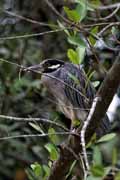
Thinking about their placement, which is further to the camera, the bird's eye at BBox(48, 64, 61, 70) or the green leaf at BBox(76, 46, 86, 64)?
the bird's eye at BBox(48, 64, 61, 70)

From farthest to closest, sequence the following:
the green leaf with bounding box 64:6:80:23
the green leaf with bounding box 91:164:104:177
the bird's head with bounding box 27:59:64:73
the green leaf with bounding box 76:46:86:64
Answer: the bird's head with bounding box 27:59:64:73
the green leaf with bounding box 76:46:86:64
the green leaf with bounding box 64:6:80:23
the green leaf with bounding box 91:164:104:177

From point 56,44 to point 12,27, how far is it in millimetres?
484

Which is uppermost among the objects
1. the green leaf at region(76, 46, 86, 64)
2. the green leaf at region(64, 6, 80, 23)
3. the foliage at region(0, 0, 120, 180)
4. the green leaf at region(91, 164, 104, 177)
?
the green leaf at region(64, 6, 80, 23)

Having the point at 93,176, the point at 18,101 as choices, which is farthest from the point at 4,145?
the point at 93,176

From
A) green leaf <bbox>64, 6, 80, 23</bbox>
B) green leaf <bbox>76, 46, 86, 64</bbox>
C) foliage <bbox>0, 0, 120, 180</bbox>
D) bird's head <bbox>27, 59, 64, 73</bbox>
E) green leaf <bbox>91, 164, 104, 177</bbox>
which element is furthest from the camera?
foliage <bbox>0, 0, 120, 180</bbox>

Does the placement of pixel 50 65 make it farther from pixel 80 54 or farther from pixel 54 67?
pixel 80 54

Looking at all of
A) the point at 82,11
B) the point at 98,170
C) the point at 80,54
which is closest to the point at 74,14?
the point at 82,11

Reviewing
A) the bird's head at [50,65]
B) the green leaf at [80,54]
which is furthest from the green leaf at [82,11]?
the bird's head at [50,65]

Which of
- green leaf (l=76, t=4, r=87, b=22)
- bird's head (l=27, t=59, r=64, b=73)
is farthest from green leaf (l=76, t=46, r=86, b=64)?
bird's head (l=27, t=59, r=64, b=73)

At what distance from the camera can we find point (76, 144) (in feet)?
7.11

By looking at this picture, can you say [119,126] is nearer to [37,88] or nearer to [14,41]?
[37,88]

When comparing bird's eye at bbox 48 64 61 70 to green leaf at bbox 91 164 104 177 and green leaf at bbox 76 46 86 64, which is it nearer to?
green leaf at bbox 76 46 86 64

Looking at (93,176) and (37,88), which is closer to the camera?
(93,176)

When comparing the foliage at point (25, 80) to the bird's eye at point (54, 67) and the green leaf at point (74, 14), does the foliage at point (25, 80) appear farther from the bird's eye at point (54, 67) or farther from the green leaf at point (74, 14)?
the green leaf at point (74, 14)
